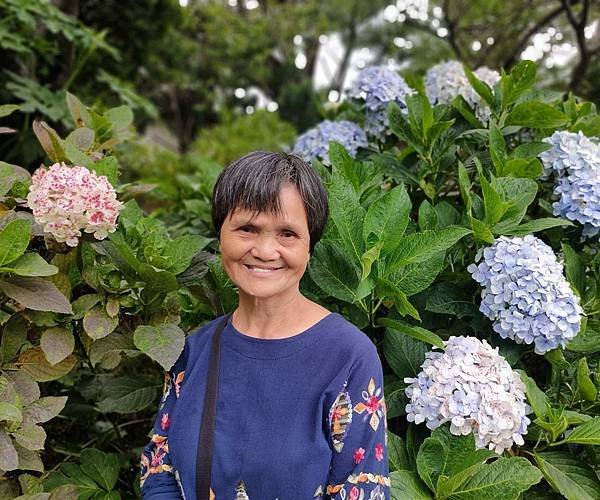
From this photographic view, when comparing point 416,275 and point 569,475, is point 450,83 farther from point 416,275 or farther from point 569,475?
point 569,475

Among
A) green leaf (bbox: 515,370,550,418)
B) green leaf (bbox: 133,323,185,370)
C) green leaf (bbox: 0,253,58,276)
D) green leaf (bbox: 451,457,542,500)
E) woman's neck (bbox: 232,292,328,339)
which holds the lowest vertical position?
green leaf (bbox: 451,457,542,500)

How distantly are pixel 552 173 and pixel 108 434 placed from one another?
4.85 feet

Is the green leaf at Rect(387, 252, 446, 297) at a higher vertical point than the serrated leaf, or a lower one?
higher

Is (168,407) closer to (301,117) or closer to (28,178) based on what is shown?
(28,178)

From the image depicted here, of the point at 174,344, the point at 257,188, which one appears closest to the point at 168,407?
the point at 174,344

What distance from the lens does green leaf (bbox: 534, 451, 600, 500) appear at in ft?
4.83

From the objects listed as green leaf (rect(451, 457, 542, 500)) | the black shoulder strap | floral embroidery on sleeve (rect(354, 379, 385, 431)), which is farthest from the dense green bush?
floral embroidery on sleeve (rect(354, 379, 385, 431))

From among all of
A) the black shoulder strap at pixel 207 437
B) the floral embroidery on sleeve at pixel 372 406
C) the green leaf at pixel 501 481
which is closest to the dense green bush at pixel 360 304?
the green leaf at pixel 501 481

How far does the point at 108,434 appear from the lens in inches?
78.8

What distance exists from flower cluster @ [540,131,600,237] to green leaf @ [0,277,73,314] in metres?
1.27

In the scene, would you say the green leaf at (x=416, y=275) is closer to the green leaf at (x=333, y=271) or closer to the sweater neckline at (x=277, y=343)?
the green leaf at (x=333, y=271)

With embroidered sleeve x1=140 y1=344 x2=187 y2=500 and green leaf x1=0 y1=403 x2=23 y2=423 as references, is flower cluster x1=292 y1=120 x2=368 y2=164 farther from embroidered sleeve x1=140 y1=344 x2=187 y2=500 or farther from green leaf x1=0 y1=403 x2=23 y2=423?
green leaf x1=0 y1=403 x2=23 y2=423

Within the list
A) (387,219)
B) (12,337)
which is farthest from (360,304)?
(12,337)

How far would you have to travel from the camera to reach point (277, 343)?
132cm
